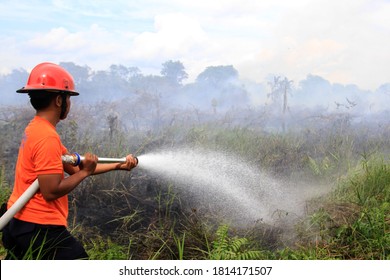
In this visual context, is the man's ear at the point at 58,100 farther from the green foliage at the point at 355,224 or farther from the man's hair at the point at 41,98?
the green foliage at the point at 355,224

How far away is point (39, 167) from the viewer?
2.70 meters

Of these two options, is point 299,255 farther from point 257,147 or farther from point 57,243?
point 257,147

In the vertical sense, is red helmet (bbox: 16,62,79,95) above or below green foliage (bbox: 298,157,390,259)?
above

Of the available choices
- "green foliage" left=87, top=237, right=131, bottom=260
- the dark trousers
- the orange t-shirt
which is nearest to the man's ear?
the orange t-shirt

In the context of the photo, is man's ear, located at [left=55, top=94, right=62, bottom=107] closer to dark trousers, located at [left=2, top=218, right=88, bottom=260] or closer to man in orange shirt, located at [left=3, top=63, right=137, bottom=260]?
man in orange shirt, located at [left=3, top=63, right=137, bottom=260]

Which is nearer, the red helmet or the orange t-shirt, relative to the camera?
the orange t-shirt

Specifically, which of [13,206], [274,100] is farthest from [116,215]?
[274,100]

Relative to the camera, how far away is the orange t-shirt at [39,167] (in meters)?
→ 2.70

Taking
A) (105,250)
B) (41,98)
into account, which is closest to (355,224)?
(105,250)

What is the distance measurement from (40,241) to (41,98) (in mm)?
934

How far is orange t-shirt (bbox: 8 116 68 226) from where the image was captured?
2703 millimetres

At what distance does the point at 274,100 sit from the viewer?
1272cm

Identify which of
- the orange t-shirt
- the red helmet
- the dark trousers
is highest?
the red helmet

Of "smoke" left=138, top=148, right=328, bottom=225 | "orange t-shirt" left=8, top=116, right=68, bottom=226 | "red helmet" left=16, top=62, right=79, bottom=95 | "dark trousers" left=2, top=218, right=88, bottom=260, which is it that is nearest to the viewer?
"orange t-shirt" left=8, top=116, right=68, bottom=226
